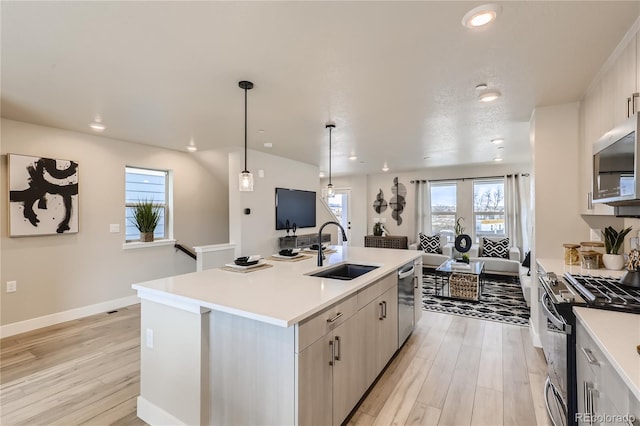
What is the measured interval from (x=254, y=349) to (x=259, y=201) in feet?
12.0

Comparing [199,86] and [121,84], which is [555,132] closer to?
[199,86]

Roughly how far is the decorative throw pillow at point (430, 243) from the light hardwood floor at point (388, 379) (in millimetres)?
3522

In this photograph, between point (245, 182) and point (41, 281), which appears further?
point (41, 281)

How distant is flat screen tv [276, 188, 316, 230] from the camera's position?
5470 millimetres

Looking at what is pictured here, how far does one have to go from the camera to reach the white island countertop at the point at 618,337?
0.95 m

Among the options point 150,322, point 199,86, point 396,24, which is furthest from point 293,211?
point 396,24

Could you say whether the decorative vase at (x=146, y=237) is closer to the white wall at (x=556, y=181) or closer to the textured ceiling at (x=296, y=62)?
the textured ceiling at (x=296, y=62)

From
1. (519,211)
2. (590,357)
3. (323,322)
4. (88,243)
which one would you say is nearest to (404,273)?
(323,322)

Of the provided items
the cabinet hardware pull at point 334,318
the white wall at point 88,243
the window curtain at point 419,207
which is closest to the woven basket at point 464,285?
the window curtain at point 419,207

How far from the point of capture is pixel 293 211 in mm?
5797

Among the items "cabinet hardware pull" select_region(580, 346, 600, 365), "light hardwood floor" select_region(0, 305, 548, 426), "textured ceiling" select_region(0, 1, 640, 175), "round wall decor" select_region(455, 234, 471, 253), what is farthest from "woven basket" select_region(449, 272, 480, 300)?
"cabinet hardware pull" select_region(580, 346, 600, 365)

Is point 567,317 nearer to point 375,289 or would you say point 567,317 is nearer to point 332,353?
point 375,289

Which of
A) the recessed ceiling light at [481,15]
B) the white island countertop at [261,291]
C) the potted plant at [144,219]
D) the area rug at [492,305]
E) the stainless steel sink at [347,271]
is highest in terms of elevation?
the recessed ceiling light at [481,15]

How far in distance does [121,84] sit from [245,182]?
4.13 ft
